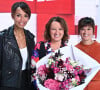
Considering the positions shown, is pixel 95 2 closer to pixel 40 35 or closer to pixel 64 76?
pixel 40 35

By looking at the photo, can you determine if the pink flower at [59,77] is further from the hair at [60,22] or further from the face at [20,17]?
the face at [20,17]

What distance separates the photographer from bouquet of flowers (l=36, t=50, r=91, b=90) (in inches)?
45.2

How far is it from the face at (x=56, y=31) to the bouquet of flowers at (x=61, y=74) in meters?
0.32

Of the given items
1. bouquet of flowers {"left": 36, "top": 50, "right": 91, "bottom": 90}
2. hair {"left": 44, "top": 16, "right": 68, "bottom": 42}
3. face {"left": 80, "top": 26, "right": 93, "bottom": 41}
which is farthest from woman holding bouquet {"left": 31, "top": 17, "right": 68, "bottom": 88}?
bouquet of flowers {"left": 36, "top": 50, "right": 91, "bottom": 90}

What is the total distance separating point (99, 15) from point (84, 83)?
147cm

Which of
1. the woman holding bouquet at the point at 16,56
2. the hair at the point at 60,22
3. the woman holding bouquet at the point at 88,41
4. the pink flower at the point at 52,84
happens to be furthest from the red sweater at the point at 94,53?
the woman holding bouquet at the point at 16,56

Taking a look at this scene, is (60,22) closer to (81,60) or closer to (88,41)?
(88,41)

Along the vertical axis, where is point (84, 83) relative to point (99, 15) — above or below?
below

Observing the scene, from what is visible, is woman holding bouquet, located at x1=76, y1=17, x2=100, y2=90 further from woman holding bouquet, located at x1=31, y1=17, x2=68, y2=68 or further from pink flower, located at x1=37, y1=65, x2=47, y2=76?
pink flower, located at x1=37, y1=65, x2=47, y2=76

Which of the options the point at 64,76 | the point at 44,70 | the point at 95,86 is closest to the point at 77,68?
the point at 64,76

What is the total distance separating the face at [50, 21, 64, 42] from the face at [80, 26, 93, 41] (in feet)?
0.65

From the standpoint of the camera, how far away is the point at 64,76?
1.15 meters

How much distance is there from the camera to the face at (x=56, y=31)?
1.49 m

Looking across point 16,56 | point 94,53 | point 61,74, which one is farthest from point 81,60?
point 16,56
